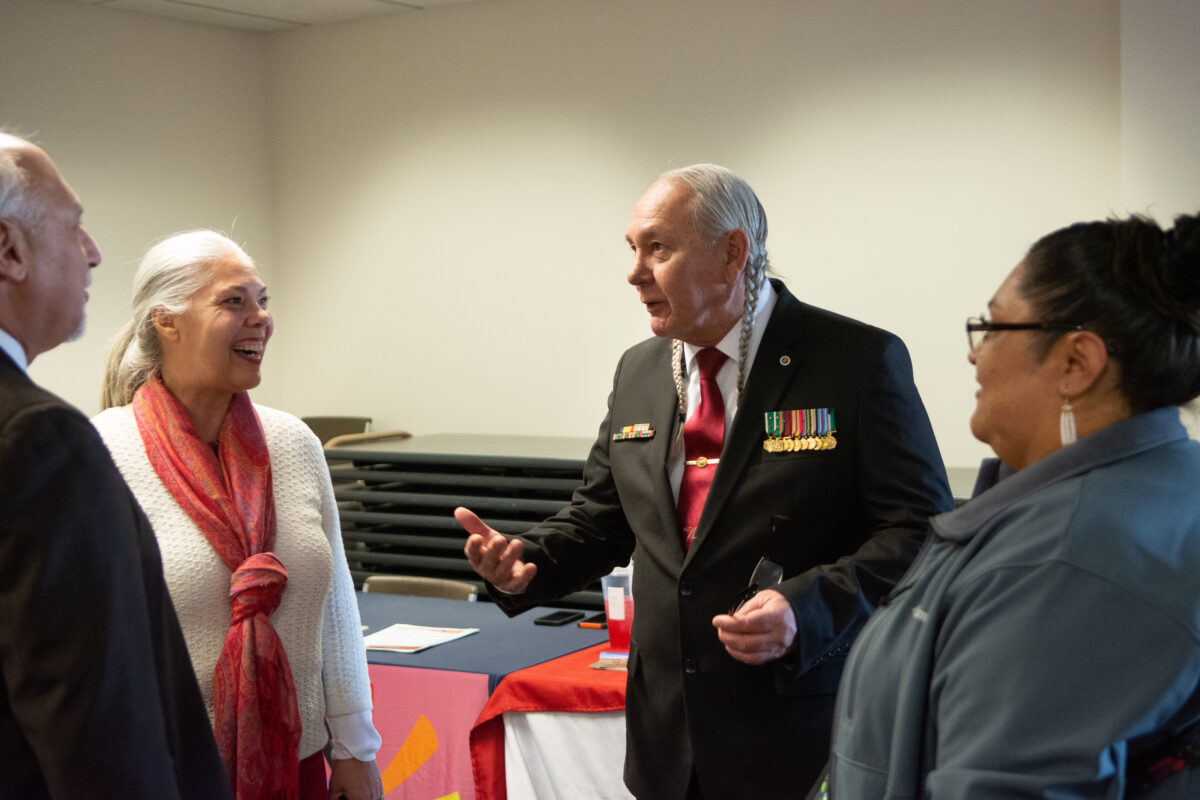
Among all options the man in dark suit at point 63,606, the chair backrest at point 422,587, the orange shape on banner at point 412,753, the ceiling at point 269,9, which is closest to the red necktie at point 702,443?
the man in dark suit at point 63,606

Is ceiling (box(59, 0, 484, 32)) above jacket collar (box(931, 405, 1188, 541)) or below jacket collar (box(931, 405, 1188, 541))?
above

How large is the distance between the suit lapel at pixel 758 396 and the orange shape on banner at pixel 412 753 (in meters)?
1.39

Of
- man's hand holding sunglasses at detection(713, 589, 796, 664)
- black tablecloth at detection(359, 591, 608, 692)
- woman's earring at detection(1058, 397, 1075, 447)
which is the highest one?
woman's earring at detection(1058, 397, 1075, 447)

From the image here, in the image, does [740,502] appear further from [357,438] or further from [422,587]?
[357,438]

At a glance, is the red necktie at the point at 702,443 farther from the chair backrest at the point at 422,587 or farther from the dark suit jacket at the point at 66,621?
the chair backrest at the point at 422,587

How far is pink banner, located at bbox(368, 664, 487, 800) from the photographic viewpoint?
3.03m

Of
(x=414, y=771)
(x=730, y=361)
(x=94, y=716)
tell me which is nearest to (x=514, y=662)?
(x=414, y=771)

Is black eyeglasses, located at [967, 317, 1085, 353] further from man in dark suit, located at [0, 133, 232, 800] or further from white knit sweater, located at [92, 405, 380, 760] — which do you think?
white knit sweater, located at [92, 405, 380, 760]

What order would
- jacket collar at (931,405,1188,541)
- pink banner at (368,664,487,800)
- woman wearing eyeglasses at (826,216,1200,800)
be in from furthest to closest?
pink banner at (368,664,487,800), jacket collar at (931,405,1188,541), woman wearing eyeglasses at (826,216,1200,800)

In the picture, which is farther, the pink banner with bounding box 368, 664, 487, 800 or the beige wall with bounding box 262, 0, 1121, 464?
the beige wall with bounding box 262, 0, 1121, 464

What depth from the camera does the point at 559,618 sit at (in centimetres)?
358

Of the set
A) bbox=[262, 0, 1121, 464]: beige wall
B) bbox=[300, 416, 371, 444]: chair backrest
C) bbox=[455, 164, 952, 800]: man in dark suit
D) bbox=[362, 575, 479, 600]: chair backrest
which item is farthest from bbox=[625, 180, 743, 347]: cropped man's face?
bbox=[300, 416, 371, 444]: chair backrest

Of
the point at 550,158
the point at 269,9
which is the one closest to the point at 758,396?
the point at 550,158

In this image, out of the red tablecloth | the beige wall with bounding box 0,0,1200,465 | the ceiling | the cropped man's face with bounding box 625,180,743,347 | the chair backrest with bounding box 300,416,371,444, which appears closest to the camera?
the cropped man's face with bounding box 625,180,743,347
